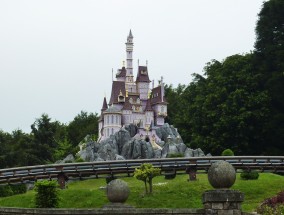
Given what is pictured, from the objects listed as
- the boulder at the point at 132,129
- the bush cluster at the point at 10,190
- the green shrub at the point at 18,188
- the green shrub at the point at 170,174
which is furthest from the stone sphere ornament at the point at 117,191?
the boulder at the point at 132,129

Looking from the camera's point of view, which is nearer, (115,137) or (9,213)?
(9,213)

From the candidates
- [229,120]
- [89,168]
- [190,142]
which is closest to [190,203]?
[89,168]

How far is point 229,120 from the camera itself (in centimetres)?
6400

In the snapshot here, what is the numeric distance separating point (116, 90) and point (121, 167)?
30.4 metres

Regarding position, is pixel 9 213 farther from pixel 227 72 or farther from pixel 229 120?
pixel 227 72

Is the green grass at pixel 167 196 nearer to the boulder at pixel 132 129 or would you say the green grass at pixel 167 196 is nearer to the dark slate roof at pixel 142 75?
the boulder at pixel 132 129

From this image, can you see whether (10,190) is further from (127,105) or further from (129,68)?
(129,68)

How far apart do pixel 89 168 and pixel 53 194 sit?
429 inches

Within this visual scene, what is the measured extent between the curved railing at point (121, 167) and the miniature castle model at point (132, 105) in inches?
1037

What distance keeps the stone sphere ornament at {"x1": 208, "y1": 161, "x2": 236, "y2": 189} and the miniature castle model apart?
52593 millimetres

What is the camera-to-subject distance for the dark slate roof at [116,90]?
232ft

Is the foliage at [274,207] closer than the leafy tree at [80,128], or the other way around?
the foliage at [274,207]

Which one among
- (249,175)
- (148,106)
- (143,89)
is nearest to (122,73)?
(143,89)

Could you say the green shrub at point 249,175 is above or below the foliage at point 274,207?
above
